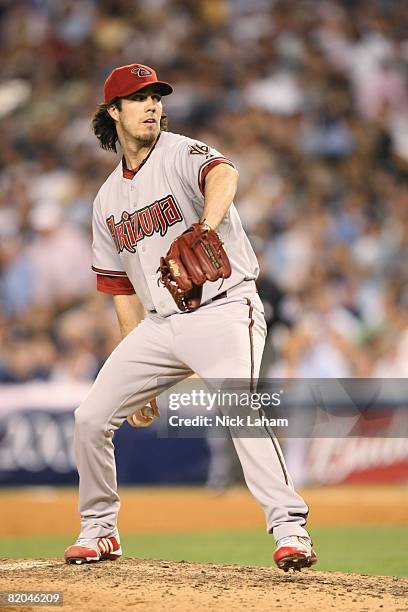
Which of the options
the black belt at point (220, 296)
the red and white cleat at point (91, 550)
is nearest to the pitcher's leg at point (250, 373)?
the black belt at point (220, 296)

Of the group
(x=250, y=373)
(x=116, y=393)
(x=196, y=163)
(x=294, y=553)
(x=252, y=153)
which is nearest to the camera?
(x=294, y=553)

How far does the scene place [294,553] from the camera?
3451mm

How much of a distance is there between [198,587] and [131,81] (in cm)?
187

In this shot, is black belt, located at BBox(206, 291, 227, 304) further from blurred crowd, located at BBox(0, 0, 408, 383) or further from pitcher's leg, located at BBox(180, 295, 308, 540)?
blurred crowd, located at BBox(0, 0, 408, 383)

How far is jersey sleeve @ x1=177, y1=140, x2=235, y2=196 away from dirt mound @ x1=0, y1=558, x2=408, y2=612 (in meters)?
1.40

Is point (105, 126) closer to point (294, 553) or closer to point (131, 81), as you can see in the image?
point (131, 81)

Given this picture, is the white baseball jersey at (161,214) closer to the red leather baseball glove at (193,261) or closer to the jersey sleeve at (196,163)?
the jersey sleeve at (196,163)

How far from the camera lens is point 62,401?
8953 mm

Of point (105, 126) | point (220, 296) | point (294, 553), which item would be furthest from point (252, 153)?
point (294, 553)

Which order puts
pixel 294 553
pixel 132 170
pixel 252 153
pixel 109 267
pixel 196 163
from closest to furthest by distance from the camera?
1. pixel 294 553
2. pixel 196 163
3. pixel 132 170
4. pixel 109 267
5. pixel 252 153

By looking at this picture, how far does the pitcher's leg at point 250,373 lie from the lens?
11.7ft

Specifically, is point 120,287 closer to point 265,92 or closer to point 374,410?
point 374,410

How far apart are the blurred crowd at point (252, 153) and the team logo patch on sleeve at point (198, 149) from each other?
4.90 meters

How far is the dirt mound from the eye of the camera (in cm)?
320
